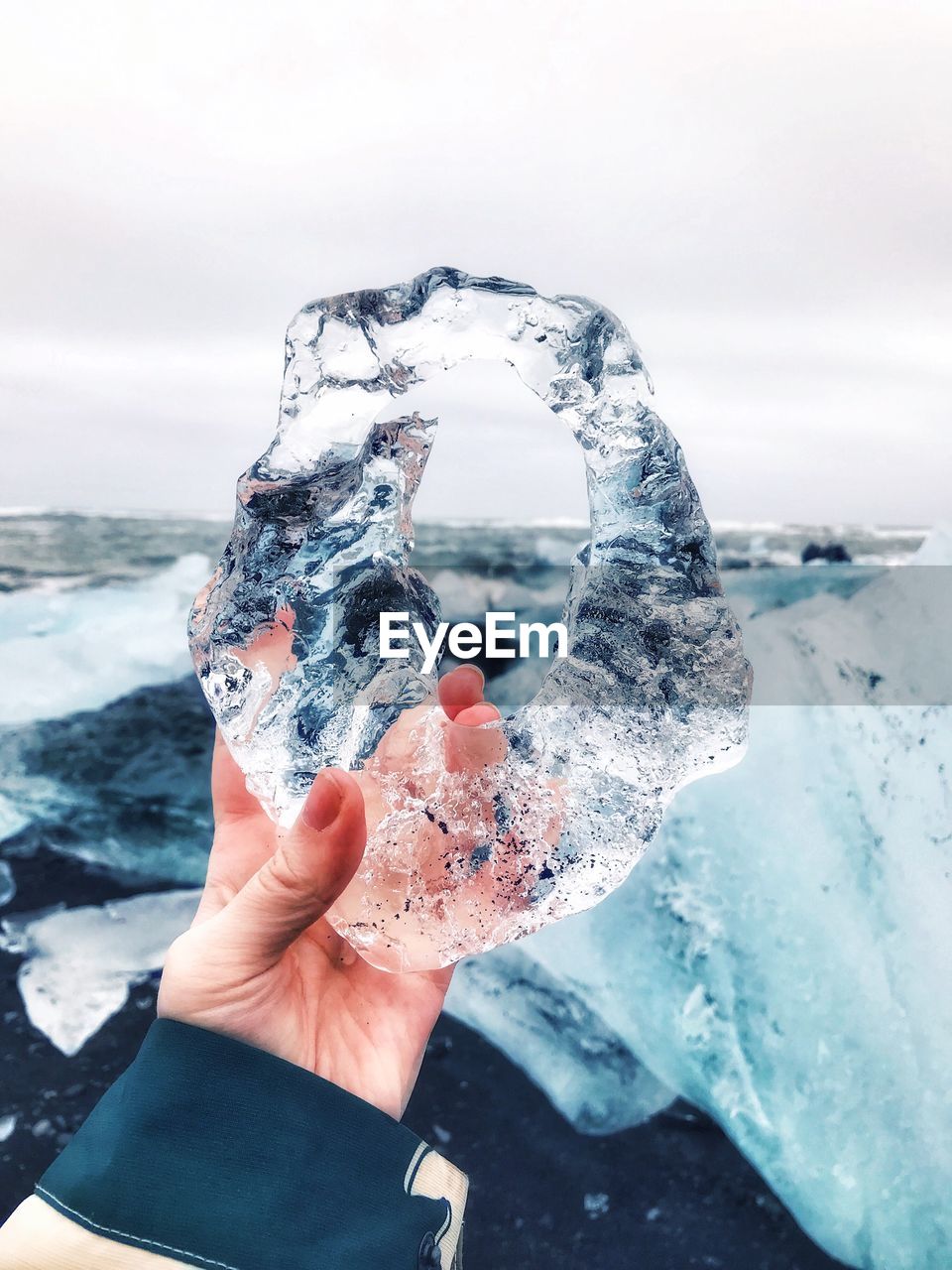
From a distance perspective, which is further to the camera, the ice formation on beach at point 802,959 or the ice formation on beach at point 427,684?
the ice formation on beach at point 802,959

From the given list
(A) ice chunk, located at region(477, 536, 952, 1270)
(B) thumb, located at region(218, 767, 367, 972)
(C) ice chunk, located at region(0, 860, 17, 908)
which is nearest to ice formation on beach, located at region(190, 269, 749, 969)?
(B) thumb, located at region(218, 767, 367, 972)

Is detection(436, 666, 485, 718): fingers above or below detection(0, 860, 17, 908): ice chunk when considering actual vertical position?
above

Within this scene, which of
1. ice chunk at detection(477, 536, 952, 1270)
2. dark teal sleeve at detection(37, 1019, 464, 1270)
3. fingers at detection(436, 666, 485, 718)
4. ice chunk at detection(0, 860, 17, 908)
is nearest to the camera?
dark teal sleeve at detection(37, 1019, 464, 1270)

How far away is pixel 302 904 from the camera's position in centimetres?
83

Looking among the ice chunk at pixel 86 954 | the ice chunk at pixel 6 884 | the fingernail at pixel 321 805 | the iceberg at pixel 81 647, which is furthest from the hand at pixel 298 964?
the iceberg at pixel 81 647

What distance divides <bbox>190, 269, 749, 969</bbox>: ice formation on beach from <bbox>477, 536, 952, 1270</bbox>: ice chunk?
89cm

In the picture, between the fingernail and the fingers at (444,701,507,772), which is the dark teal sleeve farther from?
the fingers at (444,701,507,772)

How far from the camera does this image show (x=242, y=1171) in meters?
0.79

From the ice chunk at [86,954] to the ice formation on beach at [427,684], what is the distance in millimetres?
1214

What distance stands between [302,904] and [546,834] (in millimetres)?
274

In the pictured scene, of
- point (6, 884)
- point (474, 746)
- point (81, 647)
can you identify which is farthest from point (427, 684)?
point (81, 647)

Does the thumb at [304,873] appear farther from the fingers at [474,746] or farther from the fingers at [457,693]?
the fingers at [457,693]

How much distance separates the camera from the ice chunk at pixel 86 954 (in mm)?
1882

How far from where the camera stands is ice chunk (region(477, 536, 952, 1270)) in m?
1.59
